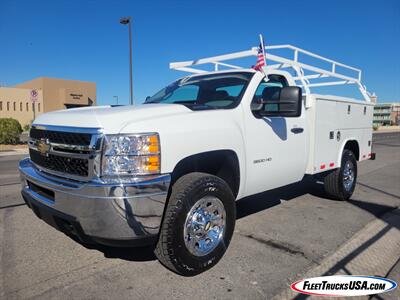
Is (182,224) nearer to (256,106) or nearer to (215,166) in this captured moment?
(215,166)

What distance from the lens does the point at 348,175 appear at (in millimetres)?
5965

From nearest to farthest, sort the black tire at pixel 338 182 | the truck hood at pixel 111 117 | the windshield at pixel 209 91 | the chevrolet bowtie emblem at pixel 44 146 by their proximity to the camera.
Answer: the truck hood at pixel 111 117, the chevrolet bowtie emblem at pixel 44 146, the windshield at pixel 209 91, the black tire at pixel 338 182

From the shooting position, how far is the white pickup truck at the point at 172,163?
2594 millimetres

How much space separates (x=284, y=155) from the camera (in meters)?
4.21

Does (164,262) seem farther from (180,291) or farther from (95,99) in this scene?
(95,99)

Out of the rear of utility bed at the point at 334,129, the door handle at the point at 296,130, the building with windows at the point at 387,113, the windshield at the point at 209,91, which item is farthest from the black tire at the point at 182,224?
the building with windows at the point at 387,113

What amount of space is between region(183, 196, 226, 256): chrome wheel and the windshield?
109 cm

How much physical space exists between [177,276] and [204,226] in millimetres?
523

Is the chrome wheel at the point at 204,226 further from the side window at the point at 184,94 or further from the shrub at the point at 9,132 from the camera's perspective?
the shrub at the point at 9,132

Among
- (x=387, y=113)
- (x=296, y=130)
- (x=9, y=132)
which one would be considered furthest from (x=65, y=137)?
(x=387, y=113)

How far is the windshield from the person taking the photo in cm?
386

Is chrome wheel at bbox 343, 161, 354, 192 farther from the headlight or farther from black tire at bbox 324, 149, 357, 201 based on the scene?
the headlight

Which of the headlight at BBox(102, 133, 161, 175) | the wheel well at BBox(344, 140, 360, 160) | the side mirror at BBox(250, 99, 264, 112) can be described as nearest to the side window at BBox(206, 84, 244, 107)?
the side mirror at BBox(250, 99, 264, 112)

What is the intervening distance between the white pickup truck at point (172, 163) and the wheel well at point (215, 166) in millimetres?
13
